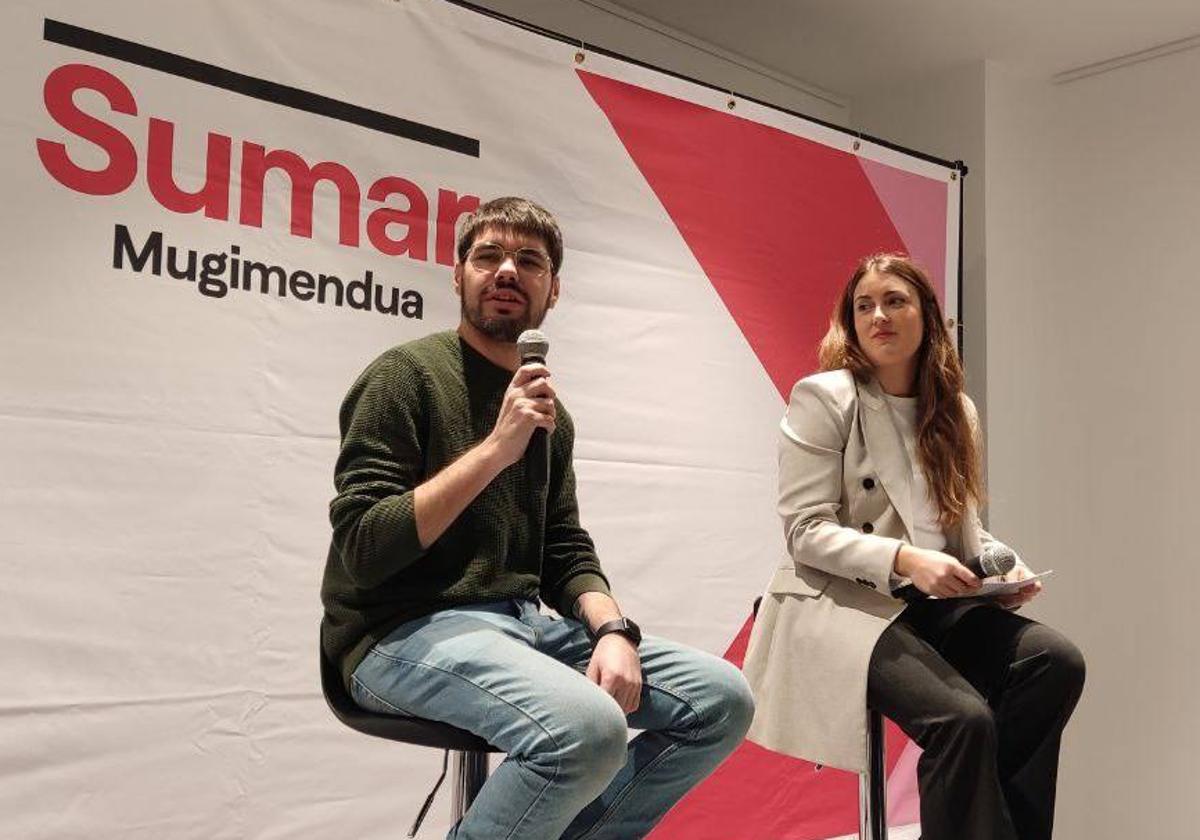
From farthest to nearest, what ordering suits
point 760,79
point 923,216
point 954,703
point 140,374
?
point 760,79 < point 923,216 < point 140,374 < point 954,703

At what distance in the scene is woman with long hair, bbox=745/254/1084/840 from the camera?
80.0 inches

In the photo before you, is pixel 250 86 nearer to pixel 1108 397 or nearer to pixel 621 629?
pixel 621 629

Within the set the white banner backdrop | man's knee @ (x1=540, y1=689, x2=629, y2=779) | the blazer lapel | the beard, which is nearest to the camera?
man's knee @ (x1=540, y1=689, x2=629, y2=779)

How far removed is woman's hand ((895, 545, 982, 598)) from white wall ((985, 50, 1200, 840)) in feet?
8.24

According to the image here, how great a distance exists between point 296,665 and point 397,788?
0.41 metres

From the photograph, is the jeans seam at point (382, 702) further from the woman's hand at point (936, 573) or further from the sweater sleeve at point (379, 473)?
the woman's hand at point (936, 573)

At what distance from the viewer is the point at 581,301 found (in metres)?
3.34

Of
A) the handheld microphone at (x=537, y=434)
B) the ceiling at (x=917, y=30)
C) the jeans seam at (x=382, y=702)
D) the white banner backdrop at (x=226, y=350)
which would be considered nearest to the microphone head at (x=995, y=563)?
the handheld microphone at (x=537, y=434)

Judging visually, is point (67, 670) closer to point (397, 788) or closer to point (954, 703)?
point (397, 788)

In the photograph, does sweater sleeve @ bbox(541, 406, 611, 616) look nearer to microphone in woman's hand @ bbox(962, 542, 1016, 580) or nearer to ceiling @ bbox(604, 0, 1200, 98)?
microphone in woman's hand @ bbox(962, 542, 1016, 580)

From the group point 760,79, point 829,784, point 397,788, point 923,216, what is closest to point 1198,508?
point 923,216

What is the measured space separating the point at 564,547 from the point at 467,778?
1.41 ft

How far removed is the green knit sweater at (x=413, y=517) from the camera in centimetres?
171

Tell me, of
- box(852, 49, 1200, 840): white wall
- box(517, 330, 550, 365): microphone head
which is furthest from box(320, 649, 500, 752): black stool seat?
box(852, 49, 1200, 840): white wall
